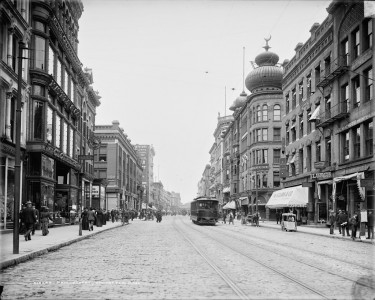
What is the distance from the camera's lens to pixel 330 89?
131 feet

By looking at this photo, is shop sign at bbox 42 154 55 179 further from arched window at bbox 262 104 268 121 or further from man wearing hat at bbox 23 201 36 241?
arched window at bbox 262 104 268 121

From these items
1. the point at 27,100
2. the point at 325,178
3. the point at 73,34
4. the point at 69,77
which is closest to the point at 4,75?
the point at 27,100

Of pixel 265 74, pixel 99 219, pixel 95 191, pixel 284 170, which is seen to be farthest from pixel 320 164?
pixel 265 74

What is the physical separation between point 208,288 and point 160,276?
204 cm

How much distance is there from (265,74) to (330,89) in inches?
1445

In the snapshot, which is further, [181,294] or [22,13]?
[22,13]

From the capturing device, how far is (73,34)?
47344 millimetres

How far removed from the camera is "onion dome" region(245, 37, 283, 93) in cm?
7556

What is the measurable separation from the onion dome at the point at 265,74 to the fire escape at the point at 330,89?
111 ft

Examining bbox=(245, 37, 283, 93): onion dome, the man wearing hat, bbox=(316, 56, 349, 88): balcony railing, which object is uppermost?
bbox=(245, 37, 283, 93): onion dome

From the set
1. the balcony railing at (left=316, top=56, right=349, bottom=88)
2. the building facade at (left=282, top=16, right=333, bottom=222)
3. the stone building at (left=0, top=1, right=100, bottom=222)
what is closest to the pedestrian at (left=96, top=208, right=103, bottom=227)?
the stone building at (left=0, top=1, right=100, bottom=222)

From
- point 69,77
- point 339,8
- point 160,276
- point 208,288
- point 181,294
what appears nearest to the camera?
point 181,294

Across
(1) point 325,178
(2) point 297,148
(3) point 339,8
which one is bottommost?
(1) point 325,178

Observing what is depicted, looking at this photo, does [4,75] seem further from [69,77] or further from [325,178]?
[325,178]
